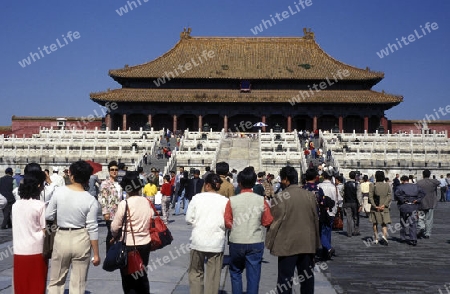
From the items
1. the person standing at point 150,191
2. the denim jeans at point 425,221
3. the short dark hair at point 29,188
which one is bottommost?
the denim jeans at point 425,221

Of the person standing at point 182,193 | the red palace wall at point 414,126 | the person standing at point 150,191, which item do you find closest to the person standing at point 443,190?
the person standing at point 182,193

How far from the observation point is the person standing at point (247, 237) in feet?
20.1

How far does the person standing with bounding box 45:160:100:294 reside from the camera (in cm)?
543

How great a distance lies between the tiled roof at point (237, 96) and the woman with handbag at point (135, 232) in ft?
150

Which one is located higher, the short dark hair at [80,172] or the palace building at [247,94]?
the palace building at [247,94]

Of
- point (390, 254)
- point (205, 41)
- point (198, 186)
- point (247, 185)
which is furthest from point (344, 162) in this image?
point (205, 41)

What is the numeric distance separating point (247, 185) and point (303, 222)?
2.47 ft

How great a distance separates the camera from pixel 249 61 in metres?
56.6

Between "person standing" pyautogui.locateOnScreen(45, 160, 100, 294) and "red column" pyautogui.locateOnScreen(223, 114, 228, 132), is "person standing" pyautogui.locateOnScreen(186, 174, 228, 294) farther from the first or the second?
"red column" pyautogui.locateOnScreen(223, 114, 228, 132)

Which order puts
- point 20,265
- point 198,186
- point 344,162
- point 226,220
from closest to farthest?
point 20,265
point 226,220
point 198,186
point 344,162

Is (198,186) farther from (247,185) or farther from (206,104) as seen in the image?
(206,104)

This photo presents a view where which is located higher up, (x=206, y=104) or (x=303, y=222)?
(x=206, y=104)

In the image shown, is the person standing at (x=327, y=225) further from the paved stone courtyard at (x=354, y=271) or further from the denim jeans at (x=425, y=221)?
the denim jeans at (x=425, y=221)

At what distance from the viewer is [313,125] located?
52062 millimetres
